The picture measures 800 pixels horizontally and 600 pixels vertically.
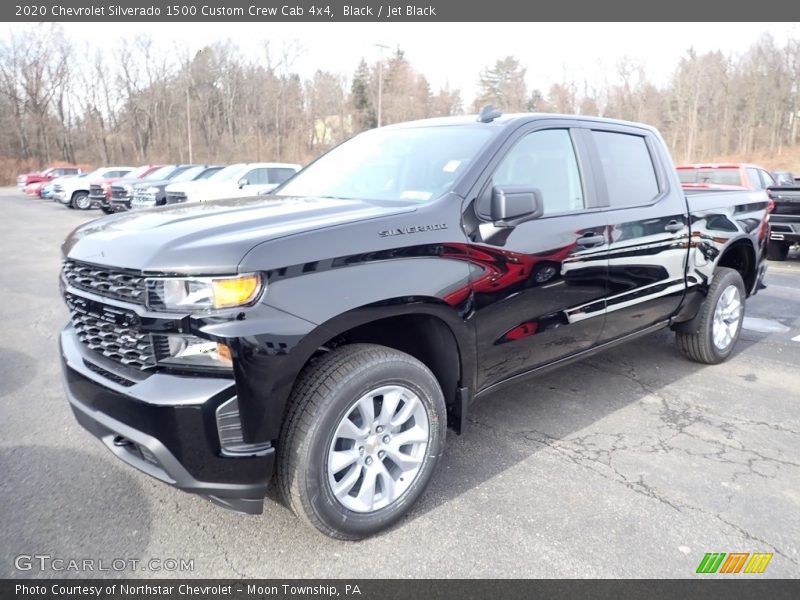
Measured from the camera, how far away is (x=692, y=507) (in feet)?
9.59

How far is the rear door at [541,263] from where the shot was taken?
302 cm

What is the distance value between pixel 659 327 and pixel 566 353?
1254 mm

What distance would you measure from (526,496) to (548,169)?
186cm

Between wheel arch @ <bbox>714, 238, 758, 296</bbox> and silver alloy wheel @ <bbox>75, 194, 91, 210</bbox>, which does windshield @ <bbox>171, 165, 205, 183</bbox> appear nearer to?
silver alloy wheel @ <bbox>75, 194, 91, 210</bbox>

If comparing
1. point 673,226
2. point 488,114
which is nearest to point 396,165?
point 488,114

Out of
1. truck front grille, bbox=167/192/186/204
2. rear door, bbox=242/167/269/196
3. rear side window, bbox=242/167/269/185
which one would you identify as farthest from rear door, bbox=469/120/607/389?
truck front grille, bbox=167/192/186/204

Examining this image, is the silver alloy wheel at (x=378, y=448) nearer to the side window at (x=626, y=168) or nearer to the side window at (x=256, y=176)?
the side window at (x=626, y=168)

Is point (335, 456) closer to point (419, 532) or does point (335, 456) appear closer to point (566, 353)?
point (419, 532)

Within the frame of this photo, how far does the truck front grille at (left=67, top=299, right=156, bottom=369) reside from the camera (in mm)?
2318

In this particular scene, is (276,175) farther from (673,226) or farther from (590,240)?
(590,240)

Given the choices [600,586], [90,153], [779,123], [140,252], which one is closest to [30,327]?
[140,252]

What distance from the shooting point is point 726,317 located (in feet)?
16.8

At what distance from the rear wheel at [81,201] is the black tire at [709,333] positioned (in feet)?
83.5

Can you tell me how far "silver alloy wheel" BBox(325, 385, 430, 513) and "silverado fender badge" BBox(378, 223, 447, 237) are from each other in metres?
0.68
